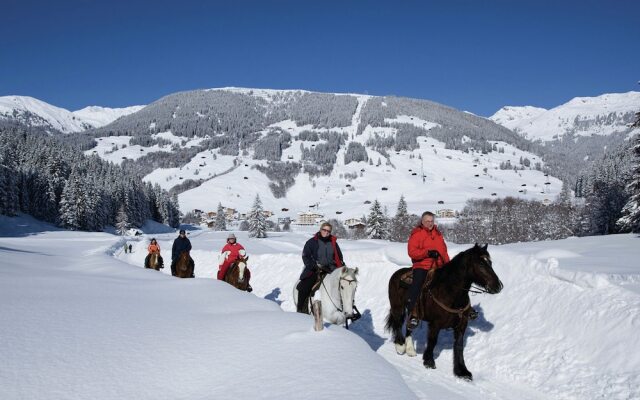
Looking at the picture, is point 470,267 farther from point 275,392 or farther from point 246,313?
point 275,392

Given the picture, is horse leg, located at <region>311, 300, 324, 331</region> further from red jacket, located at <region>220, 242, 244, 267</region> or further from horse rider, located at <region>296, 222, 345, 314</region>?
red jacket, located at <region>220, 242, 244, 267</region>

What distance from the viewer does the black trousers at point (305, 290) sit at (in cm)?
1165

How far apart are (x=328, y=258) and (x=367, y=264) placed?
7969 mm

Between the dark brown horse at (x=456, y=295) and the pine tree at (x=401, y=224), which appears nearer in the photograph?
the dark brown horse at (x=456, y=295)

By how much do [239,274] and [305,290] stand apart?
4.26 metres

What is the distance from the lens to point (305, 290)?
38.4 feet

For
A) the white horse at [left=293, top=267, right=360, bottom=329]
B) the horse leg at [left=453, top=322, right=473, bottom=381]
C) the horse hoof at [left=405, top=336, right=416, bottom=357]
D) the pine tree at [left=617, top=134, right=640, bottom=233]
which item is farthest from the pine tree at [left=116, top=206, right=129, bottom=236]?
the horse leg at [left=453, top=322, right=473, bottom=381]

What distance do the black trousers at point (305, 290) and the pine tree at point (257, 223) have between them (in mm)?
78886

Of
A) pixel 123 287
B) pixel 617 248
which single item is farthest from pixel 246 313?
pixel 617 248

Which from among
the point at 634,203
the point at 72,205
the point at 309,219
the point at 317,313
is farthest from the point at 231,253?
the point at 309,219

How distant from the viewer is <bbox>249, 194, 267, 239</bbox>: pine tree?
9007cm

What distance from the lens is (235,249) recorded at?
52.6 feet

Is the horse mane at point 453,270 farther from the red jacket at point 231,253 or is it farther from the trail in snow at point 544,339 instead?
the red jacket at point 231,253

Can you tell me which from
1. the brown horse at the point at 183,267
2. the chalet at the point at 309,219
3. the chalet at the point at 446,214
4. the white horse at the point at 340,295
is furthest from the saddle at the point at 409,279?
the chalet at the point at 309,219
